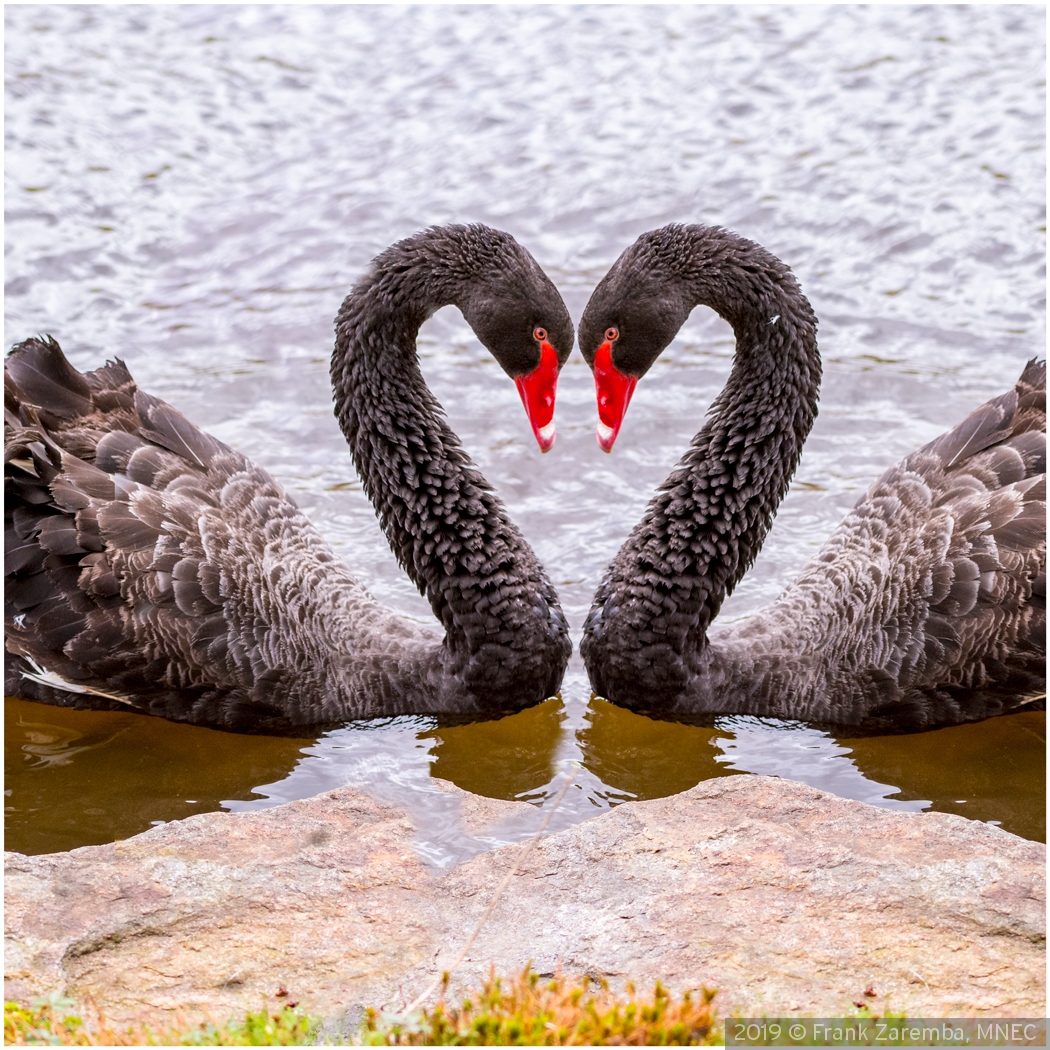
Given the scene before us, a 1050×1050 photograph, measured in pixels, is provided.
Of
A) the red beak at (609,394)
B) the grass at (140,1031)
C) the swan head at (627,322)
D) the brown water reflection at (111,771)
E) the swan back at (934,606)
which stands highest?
the swan head at (627,322)

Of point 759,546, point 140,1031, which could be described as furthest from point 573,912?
point 759,546

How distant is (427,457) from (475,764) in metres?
1.37

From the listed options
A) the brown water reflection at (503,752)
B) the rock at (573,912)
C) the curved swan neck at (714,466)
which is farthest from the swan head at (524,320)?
the rock at (573,912)

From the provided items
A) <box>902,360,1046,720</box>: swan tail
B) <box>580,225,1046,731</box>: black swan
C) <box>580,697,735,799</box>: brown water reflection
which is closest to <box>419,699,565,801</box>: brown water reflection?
<box>580,697,735,799</box>: brown water reflection

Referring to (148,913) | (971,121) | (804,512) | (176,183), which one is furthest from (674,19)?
(148,913)

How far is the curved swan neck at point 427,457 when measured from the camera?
616 centimetres

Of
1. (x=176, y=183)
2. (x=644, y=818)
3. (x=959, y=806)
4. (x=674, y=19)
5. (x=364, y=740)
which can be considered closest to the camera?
(x=644, y=818)

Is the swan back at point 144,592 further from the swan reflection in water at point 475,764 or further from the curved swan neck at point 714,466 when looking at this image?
the curved swan neck at point 714,466

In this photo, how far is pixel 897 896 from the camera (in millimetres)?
4293

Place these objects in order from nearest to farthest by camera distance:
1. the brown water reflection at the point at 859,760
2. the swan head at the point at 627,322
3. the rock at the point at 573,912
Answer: the rock at the point at 573,912 < the brown water reflection at the point at 859,760 < the swan head at the point at 627,322

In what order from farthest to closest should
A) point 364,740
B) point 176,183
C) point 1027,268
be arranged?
point 176,183 → point 1027,268 → point 364,740

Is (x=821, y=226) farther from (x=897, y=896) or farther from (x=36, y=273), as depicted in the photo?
(x=897, y=896)

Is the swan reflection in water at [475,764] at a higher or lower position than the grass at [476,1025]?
lower

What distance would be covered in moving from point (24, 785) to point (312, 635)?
4.35 ft
